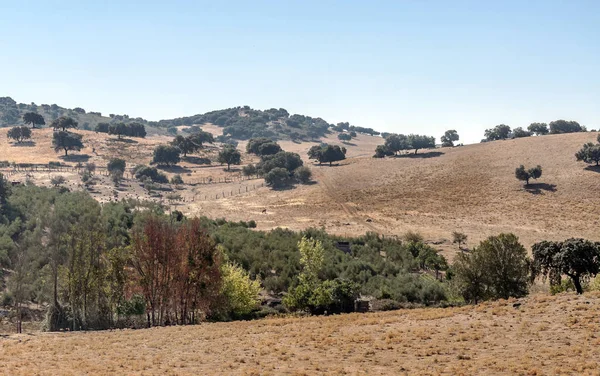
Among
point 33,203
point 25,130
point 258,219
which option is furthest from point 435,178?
point 25,130

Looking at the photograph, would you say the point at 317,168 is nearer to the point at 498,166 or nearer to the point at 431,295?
the point at 498,166

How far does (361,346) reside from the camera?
30.1 m

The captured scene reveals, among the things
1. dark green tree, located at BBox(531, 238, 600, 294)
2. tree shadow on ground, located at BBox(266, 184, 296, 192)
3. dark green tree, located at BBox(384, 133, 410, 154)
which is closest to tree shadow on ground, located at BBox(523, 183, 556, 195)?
tree shadow on ground, located at BBox(266, 184, 296, 192)

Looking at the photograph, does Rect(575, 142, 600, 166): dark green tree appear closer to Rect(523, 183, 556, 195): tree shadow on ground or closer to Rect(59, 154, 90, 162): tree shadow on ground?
Rect(523, 183, 556, 195): tree shadow on ground

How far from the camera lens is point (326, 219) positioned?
111 m

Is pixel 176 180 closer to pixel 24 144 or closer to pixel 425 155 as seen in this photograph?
pixel 24 144

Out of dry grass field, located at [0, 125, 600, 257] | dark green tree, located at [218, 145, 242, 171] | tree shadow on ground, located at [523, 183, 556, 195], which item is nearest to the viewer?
dry grass field, located at [0, 125, 600, 257]

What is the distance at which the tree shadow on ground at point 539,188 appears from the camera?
119438 mm

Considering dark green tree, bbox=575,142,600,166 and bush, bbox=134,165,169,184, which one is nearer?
dark green tree, bbox=575,142,600,166

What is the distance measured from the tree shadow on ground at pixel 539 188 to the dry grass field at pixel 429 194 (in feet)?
0.75

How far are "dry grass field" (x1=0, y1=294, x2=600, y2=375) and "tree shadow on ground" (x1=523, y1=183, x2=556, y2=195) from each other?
92777 mm

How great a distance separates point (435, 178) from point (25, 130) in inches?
6316

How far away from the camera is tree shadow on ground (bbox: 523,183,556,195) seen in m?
119

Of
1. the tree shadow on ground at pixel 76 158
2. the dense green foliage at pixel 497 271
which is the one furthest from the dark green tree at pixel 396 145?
the dense green foliage at pixel 497 271
